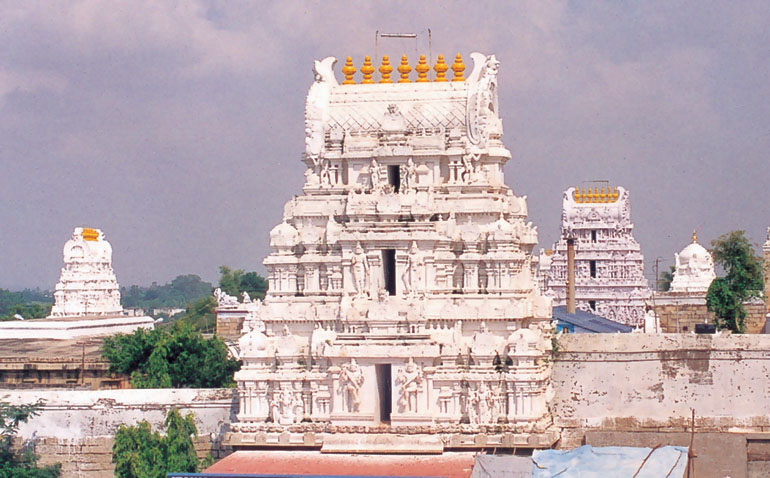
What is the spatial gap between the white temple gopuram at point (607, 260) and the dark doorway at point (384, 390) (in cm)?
3495

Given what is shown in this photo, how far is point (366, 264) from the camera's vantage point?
3328 centimetres

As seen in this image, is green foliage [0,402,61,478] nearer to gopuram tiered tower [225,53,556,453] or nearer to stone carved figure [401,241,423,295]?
gopuram tiered tower [225,53,556,453]

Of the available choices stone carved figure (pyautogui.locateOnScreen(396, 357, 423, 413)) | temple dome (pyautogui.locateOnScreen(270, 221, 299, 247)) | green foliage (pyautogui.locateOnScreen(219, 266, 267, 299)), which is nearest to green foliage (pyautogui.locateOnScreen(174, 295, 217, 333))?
green foliage (pyautogui.locateOnScreen(219, 266, 267, 299))

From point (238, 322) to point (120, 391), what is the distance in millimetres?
36696

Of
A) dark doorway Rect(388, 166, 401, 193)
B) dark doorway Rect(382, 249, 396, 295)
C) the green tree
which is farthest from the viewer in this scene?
the green tree

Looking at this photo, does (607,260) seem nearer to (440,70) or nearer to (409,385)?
(440,70)

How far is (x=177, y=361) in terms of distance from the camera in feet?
140

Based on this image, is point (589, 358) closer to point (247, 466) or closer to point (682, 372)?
point (682, 372)

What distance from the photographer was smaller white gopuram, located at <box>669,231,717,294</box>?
7200 centimetres

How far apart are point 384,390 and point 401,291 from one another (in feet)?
7.45

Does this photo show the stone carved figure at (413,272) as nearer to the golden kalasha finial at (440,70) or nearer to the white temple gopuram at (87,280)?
the golden kalasha finial at (440,70)

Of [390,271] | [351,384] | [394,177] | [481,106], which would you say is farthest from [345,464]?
[481,106]

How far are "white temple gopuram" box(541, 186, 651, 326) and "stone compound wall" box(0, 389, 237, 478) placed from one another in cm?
3354

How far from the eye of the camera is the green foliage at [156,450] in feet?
116
